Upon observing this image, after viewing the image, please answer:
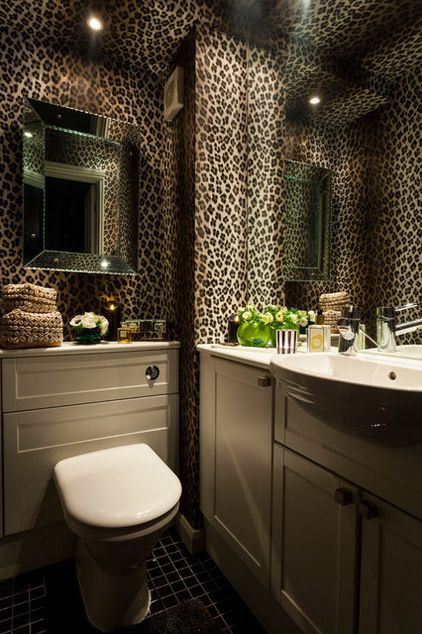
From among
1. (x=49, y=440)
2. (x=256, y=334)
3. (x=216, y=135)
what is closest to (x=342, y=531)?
(x=256, y=334)

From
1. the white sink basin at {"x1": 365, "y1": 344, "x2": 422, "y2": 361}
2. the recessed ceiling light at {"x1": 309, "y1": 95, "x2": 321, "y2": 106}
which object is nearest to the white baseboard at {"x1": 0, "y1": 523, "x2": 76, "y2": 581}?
the white sink basin at {"x1": 365, "y1": 344, "x2": 422, "y2": 361}

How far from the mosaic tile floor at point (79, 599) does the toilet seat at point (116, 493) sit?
0.48 meters

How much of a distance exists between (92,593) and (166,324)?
1.19m

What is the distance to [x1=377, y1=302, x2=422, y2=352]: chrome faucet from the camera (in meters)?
1.28

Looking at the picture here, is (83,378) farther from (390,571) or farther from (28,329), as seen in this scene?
(390,571)

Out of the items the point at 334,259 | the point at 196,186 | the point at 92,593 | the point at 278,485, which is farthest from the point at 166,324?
the point at 92,593

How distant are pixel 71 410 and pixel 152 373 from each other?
41 centimetres

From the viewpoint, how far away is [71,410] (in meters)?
1.63

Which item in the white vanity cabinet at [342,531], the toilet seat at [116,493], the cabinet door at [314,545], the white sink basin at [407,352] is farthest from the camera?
the white sink basin at [407,352]

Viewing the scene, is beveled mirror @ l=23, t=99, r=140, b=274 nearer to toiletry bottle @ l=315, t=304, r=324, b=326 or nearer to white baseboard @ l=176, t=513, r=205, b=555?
toiletry bottle @ l=315, t=304, r=324, b=326

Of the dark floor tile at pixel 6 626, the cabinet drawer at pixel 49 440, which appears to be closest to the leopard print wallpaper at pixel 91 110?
the cabinet drawer at pixel 49 440

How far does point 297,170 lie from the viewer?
1.82 metres

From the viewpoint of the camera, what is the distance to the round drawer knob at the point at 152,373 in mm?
1804

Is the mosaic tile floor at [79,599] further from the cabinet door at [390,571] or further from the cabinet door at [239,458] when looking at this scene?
the cabinet door at [390,571]
